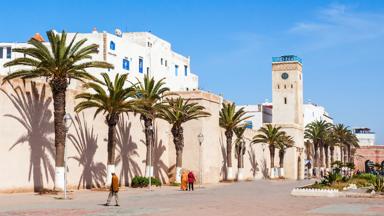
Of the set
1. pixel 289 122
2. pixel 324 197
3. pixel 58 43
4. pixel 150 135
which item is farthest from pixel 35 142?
pixel 289 122

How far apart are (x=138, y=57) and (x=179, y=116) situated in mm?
20631

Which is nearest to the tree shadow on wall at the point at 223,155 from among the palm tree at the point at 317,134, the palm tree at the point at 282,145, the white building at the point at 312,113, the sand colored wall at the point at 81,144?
the sand colored wall at the point at 81,144

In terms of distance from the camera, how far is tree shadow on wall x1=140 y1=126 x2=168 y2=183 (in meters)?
48.1

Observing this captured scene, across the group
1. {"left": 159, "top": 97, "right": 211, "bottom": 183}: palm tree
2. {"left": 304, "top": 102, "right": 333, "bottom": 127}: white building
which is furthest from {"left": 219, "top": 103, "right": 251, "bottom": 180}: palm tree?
{"left": 304, "top": 102, "right": 333, "bottom": 127}: white building

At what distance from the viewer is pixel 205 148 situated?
5103 cm

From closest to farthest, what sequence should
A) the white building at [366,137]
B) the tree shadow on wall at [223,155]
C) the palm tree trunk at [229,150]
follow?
the palm tree trunk at [229,150], the tree shadow on wall at [223,155], the white building at [366,137]

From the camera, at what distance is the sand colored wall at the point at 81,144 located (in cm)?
3136

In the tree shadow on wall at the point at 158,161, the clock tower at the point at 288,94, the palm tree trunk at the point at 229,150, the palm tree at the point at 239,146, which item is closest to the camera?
the tree shadow on wall at the point at 158,161

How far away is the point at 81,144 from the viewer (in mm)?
37469

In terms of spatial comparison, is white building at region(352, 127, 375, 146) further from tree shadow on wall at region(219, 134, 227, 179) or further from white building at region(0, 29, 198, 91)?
tree shadow on wall at region(219, 134, 227, 179)

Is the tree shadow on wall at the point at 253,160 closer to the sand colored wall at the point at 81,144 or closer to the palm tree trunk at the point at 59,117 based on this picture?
the sand colored wall at the point at 81,144

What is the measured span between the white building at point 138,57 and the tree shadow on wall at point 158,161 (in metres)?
8.34

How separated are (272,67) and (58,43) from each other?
60917 mm

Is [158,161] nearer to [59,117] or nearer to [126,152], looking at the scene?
[126,152]
